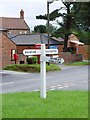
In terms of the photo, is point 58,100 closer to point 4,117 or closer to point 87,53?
point 4,117

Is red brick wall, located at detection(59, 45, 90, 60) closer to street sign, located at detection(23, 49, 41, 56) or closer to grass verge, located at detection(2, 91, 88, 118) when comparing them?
street sign, located at detection(23, 49, 41, 56)

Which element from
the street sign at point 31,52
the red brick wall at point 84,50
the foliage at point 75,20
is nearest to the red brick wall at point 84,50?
the red brick wall at point 84,50

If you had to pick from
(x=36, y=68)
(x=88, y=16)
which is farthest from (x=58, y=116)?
(x=88, y=16)

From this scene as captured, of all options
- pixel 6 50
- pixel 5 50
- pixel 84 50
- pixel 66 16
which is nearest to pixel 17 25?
pixel 84 50

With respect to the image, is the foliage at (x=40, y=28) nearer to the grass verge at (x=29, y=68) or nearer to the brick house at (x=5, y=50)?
the brick house at (x=5, y=50)

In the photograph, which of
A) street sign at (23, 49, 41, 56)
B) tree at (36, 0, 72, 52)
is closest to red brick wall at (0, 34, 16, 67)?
tree at (36, 0, 72, 52)

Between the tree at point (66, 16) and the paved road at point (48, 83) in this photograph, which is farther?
the tree at point (66, 16)

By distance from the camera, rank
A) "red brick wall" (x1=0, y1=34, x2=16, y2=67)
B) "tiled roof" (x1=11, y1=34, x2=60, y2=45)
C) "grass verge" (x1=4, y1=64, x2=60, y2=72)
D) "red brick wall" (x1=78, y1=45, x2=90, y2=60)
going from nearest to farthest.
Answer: "grass verge" (x1=4, y1=64, x2=60, y2=72) < "red brick wall" (x1=0, y1=34, x2=16, y2=67) < "tiled roof" (x1=11, y1=34, x2=60, y2=45) < "red brick wall" (x1=78, y1=45, x2=90, y2=60)

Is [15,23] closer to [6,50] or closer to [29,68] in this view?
[6,50]

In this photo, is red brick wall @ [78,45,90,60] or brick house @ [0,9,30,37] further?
brick house @ [0,9,30,37]

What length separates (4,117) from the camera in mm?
7516

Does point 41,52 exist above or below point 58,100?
above

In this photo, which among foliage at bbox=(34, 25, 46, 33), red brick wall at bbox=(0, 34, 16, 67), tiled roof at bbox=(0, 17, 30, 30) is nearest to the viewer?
red brick wall at bbox=(0, 34, 16, 67)

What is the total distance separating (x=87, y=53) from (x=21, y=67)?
2506 centimetres
